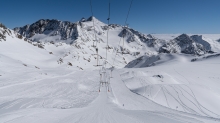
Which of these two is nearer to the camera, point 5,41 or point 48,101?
point 48,101

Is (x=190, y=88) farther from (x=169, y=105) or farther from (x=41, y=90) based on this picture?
(x=41, y=90)

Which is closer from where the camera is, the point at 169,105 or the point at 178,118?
the point at 178,118

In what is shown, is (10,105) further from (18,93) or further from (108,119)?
(108,119)

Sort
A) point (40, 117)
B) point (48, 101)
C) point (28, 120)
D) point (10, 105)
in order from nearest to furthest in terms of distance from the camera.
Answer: point (28, 120)
point (40, 117)
point (10, 105)
point (48, 101)

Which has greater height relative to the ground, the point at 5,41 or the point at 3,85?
the point at 5,41

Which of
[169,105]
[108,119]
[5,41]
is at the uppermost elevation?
[5,41]

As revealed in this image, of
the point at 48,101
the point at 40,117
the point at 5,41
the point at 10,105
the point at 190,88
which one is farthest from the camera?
the point at 5,41

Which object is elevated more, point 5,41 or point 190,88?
point 5,41

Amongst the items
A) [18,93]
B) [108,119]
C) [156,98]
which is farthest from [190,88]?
[18,93]

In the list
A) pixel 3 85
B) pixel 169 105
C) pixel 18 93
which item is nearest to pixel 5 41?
pixel 3 85
